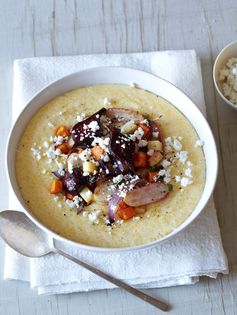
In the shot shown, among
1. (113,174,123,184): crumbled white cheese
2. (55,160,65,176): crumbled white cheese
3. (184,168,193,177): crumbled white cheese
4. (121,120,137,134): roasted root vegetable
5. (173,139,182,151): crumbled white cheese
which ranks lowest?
(113,174,123,184): crumbled white cheese

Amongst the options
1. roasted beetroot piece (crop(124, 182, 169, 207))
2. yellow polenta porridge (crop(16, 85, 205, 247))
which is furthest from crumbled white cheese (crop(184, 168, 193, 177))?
roasted beetroot piece (crop(124, 182, 169, 207))

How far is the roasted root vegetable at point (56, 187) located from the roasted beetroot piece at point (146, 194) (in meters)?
0.27

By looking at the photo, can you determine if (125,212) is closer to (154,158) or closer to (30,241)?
(154,158)

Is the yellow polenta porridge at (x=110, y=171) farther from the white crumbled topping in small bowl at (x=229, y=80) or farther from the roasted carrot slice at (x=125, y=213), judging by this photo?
the white crumbled topping in small bowl at (x=229, y=80)

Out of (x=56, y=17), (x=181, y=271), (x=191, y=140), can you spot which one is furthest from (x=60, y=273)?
(x=56, y=17)

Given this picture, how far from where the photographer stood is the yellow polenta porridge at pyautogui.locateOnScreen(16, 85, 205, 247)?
7.11ft

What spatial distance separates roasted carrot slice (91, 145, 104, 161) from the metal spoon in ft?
1.34

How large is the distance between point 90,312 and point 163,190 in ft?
2.02

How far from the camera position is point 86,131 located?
224 cm

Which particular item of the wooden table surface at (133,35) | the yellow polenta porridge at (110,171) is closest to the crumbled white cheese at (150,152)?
the yellow polenta porridge at (110,171)

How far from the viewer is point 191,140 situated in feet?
7.64

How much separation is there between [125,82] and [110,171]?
0.47m

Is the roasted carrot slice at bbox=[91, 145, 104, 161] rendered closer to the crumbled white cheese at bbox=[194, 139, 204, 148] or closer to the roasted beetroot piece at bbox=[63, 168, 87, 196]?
the roasted beetroot piece at bbox=[63, 168, 87, 196]

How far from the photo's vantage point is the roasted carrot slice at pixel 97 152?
2184 mm
